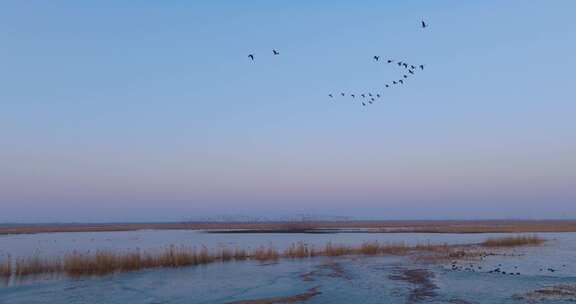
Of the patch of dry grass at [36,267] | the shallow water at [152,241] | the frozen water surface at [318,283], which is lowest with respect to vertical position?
the frozen water surface at [318,283]

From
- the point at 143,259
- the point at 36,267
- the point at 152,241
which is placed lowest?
the point at 36,267

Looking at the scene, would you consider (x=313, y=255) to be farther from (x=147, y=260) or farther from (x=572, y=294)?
(x=572, y=294)

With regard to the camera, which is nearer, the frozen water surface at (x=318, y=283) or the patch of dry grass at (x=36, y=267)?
the frozen water surface at (x=318, y=283)

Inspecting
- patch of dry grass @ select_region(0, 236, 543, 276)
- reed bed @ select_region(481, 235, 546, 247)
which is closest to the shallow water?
reed bed @ select_region(481, 235, 546, 247)

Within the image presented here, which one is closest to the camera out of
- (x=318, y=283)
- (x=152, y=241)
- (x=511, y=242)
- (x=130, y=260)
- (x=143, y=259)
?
(x=318, y=283)

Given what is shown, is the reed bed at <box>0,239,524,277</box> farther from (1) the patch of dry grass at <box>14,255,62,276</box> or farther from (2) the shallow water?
(2) the shallow water

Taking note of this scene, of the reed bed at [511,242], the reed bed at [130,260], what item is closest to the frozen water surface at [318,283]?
the reed bed at [130,260]

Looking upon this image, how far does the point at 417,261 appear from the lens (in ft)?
135

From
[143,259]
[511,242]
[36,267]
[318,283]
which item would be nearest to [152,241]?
[143,259]

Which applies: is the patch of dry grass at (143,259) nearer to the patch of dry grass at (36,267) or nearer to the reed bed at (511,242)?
the patch of dry grass at (36,267)

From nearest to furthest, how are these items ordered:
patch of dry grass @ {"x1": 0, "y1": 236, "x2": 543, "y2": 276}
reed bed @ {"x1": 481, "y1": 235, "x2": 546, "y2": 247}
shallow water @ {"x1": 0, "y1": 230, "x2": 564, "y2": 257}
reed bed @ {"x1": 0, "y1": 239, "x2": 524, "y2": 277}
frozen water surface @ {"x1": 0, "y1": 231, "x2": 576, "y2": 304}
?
frozen water surface @ {"x1": 0, "y1": 231, "x2": 576, "y2": 304}, reed bed @ {"x1": 0, "y1": 239, "x2": 524, "y2": 277}, patch of dry grass @ {"x1": 0, "y1": 236, "x2": 543, "y2": 276}, shallow water @ {"x1": 0, "y1": 230, "x2": 564, "y2": 257}, reed bed @ {"x1": 481, "y1": 235, "x2": 546, "y2": 247}

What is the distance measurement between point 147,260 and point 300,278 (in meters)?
12.4

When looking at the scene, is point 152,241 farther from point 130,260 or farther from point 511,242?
point 511,242

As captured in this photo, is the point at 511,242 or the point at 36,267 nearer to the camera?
the point at 36,267
